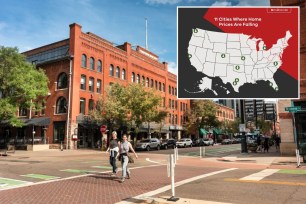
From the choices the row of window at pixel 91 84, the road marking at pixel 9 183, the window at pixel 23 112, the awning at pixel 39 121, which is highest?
the row of window at pixel 91 84

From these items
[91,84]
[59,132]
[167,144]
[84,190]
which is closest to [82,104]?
[91,84]

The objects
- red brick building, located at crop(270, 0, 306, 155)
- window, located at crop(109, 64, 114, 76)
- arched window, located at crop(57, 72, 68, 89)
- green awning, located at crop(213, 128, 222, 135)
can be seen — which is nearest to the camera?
red brick building, located at crop(270, 0, 306, 155)

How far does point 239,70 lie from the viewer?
18516 mm

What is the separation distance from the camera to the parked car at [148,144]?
133ft

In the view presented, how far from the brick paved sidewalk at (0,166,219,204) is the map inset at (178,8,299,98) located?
23.4 ft

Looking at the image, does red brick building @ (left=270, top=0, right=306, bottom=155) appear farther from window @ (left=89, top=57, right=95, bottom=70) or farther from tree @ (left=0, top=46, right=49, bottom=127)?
window @ (left=89, top=57, right=95, bottom=70)

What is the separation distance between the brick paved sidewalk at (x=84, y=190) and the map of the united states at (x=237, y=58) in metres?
7.42

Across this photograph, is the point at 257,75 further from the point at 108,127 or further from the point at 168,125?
the point at 168,125

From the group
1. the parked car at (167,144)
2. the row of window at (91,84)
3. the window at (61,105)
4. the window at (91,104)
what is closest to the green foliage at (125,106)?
the window at (91,104)

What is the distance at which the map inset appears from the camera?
1858 centimetres

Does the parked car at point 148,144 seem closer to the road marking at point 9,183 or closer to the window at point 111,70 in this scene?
the window at point 111,70

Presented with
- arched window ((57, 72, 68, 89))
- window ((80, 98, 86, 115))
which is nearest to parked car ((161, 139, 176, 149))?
window ((80, 98, 86, 115))

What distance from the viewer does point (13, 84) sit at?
32469 mm

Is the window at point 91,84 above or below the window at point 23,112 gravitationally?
above
